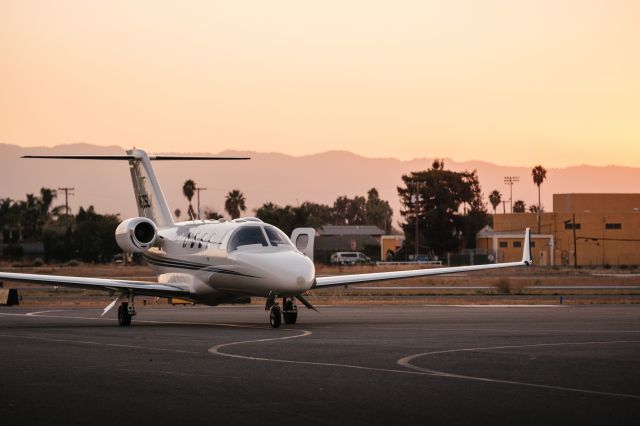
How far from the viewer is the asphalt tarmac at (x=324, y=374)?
1109 cm

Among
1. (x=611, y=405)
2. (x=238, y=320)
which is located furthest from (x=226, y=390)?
(x=238, y=320)

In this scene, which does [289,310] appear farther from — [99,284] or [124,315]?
[99,284]

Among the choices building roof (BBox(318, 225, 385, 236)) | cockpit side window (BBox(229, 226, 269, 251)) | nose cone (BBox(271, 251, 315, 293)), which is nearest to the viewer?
nose cone (BBox(271, 251, 315, 293))

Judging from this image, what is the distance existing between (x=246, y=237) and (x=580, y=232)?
9248cm

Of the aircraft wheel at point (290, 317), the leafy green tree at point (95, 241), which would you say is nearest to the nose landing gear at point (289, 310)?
the aircraft wheel at point (290, 317)

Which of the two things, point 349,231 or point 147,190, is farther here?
point 349,231

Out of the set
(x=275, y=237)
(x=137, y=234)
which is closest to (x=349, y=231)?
(x=137, y=234)

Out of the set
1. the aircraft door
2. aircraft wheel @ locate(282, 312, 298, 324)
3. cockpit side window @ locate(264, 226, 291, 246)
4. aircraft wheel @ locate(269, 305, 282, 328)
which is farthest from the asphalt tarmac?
the aircraft door

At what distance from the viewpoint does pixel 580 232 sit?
115m

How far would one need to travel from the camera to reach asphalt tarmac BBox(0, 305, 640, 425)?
11.1 metres

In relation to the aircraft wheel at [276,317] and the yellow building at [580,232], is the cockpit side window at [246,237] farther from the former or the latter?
the yellow building at [580,232]

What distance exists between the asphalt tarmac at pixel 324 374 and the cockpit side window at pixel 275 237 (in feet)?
7.29

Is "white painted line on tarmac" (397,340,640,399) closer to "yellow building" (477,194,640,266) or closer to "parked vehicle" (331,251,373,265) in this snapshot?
"yellow building" (477,194,640,266)

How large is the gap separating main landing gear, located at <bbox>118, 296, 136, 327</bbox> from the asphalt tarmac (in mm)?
1288
